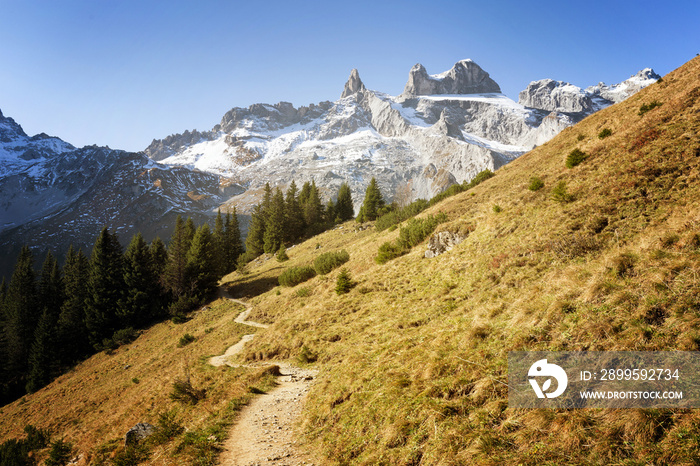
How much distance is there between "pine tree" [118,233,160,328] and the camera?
44.6m

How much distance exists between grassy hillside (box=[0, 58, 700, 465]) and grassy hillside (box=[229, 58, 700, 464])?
0.12 feet

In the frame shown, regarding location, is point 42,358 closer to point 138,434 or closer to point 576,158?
point 138,434

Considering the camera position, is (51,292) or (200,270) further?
(51,292)

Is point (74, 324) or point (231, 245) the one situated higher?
point (231, 245)

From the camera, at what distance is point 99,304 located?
44.9 meters

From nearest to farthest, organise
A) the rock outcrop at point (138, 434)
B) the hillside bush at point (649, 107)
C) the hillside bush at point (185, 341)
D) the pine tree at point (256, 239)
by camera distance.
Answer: the rock outcrop at point (138, 434), the hillside bush at point (649, 107), the hillside bush at point (185, 341), the pine tree at point (256, 239)

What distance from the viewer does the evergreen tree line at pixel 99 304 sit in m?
41.7

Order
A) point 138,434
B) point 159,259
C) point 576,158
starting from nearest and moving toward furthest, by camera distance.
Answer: point 138,434, point 576,158, point 159,259

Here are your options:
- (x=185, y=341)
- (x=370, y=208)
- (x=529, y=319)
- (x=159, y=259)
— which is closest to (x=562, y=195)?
(x=529, y=319)

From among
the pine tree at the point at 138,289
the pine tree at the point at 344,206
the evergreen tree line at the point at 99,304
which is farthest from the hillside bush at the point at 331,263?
the pine tree at the point at 344,206

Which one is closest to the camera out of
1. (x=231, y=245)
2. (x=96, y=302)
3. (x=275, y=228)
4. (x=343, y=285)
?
(x=343, y=285)

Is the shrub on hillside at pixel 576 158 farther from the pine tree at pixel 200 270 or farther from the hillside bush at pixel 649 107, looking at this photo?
the pine tree at pixel 200 270

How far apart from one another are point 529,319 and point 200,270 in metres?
47.9

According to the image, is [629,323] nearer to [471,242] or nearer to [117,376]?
[471,242]
